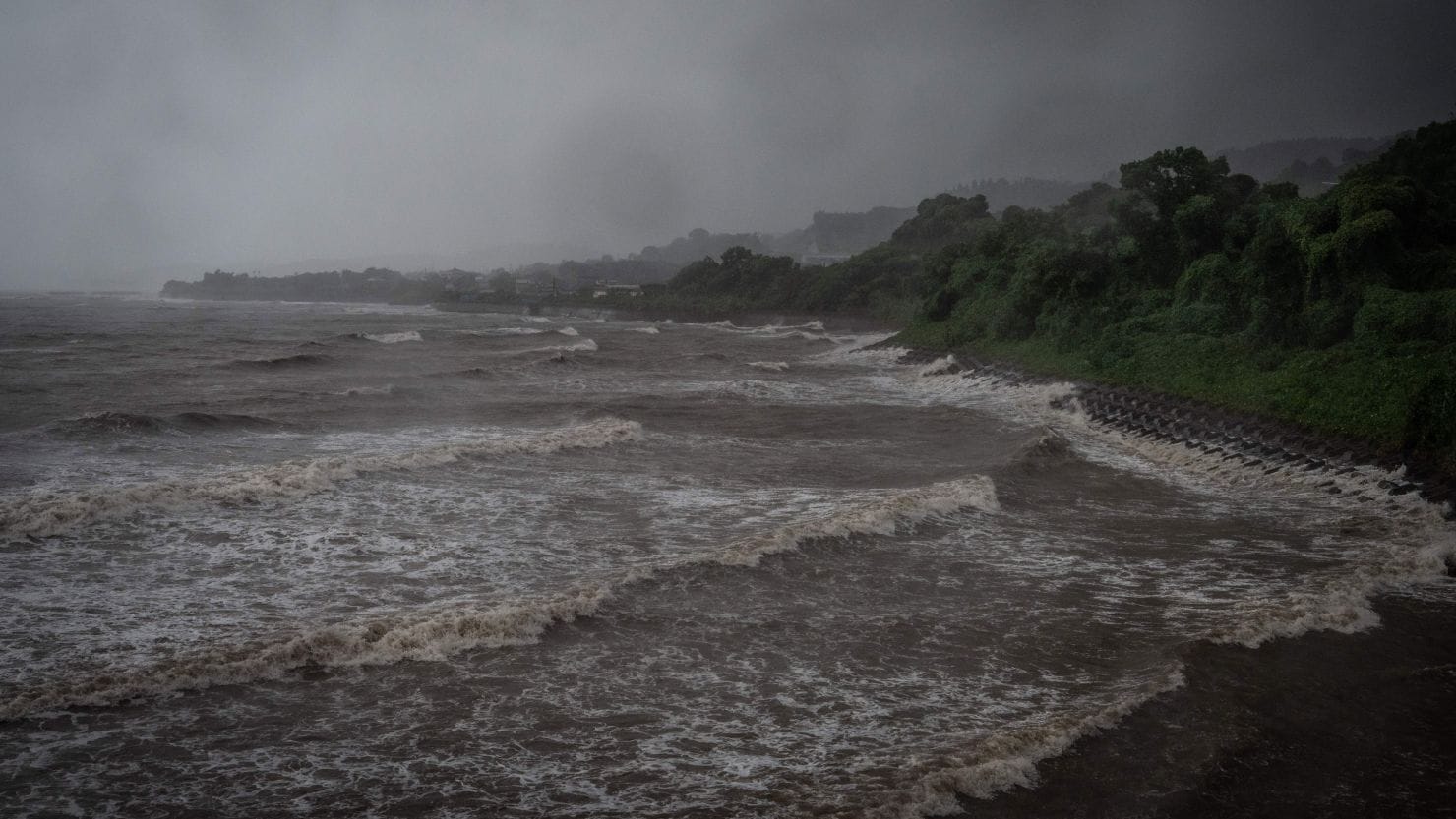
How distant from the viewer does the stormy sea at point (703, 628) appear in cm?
660

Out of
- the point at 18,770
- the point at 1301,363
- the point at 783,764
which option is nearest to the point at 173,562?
the point at 18,770

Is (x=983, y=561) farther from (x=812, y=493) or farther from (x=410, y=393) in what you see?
(x=410, y=393)

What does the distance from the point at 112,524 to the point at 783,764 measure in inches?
437

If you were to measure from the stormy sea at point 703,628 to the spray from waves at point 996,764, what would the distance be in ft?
0.10

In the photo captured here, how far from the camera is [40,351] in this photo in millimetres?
37656

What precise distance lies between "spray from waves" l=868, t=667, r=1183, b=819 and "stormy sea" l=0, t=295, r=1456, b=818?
3 centimetres

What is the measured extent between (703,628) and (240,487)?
9.27 m

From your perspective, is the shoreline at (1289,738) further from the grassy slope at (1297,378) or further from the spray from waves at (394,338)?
the spray from waves at (394,338)

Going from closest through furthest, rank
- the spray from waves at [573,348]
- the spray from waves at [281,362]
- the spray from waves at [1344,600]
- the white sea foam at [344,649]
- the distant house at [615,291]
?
the white sea foam at [344,649], the spray from waves at [1344,600], the spray from waves at [281,362], the spray from waves at [573,348], the distant house at [615,291]

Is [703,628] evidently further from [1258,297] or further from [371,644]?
[1258,297]

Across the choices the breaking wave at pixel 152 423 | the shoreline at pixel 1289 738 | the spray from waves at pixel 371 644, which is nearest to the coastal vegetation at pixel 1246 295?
the shoreline at pixel 1289 738

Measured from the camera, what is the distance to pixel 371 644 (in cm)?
873

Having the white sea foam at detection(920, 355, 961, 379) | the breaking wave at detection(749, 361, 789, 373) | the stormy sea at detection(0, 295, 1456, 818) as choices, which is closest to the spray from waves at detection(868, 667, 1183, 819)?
the stormy sea at detection(0, 295, 1456, 818)

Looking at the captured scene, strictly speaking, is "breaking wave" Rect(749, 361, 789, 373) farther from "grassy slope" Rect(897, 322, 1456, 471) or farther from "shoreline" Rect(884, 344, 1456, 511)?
"shoreline" Rect(884, 344, 1456, 511)
